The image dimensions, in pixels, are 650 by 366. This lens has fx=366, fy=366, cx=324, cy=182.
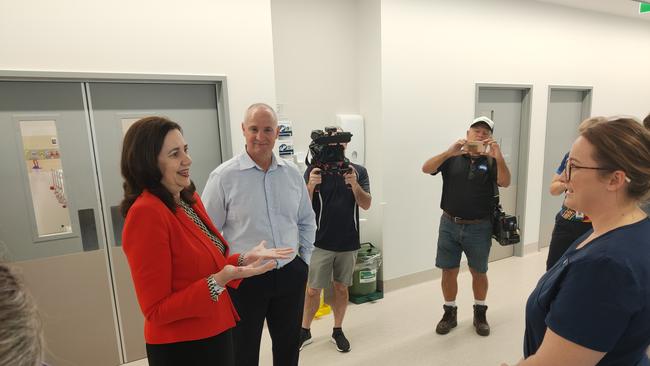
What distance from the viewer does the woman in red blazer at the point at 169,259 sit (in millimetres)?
1188

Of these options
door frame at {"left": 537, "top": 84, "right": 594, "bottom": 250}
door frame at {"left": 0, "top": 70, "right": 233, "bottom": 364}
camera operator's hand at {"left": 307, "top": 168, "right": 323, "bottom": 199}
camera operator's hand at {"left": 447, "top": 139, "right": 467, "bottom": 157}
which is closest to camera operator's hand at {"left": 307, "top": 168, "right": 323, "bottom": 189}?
camera operator's hand at {"left": 307, "top": 168, "right": 323, "bottom": 199}

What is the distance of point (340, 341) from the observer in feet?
8.70

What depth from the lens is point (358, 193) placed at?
8.27 feet

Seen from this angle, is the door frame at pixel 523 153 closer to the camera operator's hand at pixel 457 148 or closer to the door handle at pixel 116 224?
the camera operator's hand at pixel 457 148

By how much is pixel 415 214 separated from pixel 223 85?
2.22m

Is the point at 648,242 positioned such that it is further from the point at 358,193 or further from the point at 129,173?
the point at 358,193

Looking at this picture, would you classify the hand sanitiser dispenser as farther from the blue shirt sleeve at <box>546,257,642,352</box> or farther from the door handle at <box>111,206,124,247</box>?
the blue shirt sleeve at <box>546,257,642,352</box>

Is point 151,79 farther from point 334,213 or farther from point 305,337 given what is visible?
point 305,337

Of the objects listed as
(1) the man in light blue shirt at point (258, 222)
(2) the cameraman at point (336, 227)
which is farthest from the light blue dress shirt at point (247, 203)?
(2) the cameraman at point (336, 227)

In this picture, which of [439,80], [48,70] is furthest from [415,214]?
[48,70]

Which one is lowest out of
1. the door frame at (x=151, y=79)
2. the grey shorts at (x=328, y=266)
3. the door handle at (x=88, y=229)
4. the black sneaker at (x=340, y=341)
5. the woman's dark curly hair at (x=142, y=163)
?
the black sneaker at (x=340, y=341)

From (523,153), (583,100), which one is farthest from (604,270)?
(583,100)

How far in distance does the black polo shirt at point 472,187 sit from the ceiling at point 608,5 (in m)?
2.76

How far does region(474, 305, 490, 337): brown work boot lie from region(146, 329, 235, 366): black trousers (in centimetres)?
213
